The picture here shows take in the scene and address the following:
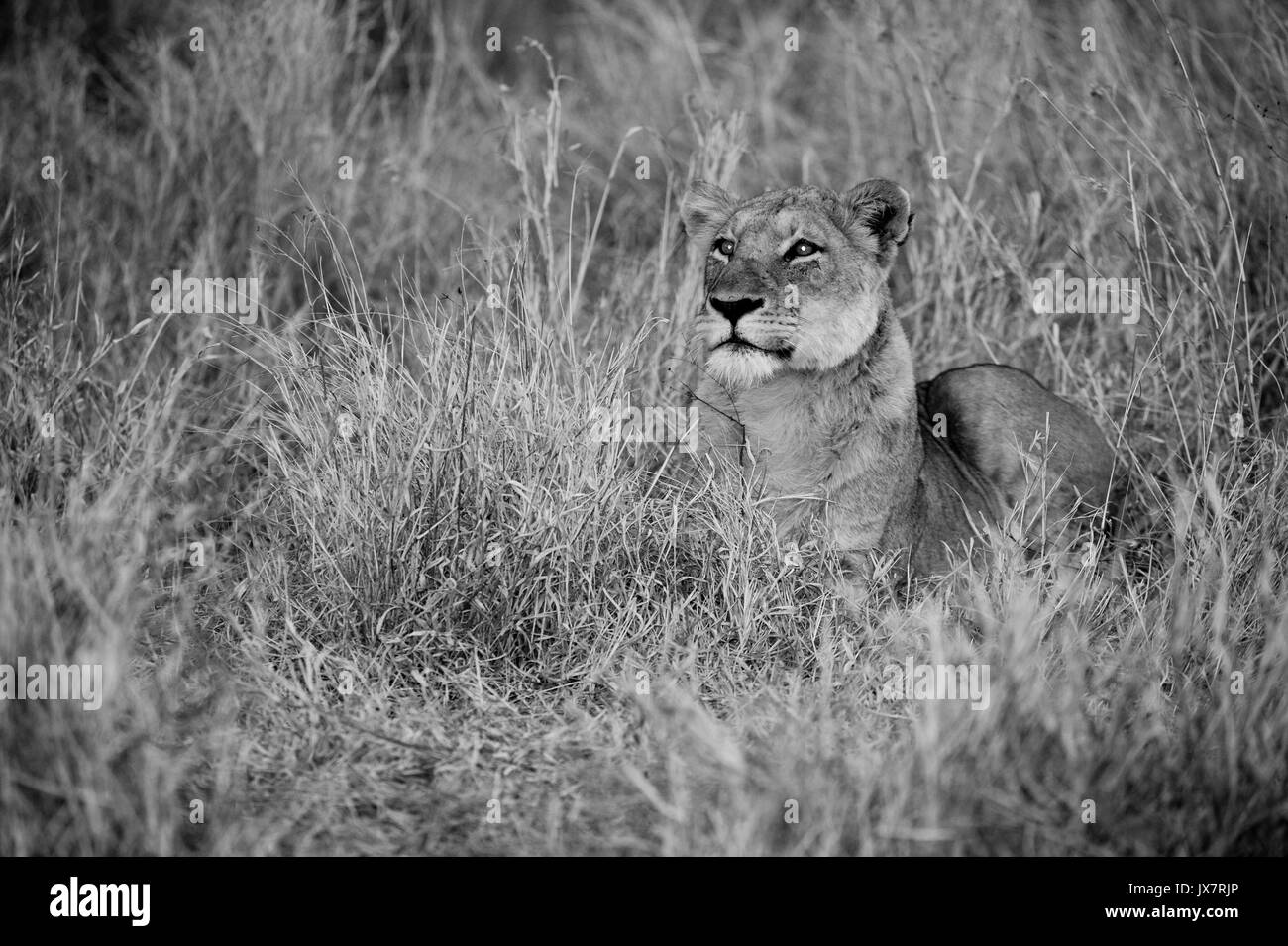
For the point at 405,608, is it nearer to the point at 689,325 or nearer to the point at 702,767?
the point at 702,767

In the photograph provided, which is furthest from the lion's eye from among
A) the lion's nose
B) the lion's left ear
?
the lion's nose

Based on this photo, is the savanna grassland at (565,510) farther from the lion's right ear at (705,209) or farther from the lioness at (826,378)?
the lion's right ear at (705,209)

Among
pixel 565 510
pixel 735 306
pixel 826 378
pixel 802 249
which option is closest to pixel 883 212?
pixel 802 249

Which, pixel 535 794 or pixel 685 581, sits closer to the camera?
pixel 535 794

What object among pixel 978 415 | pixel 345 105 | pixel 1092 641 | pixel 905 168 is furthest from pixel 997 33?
pixel 1092 641

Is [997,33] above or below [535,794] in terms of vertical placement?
above

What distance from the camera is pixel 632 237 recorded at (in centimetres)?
812

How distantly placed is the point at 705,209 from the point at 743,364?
42.3 inches

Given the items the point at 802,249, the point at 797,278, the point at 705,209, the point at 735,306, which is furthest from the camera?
the point at 705,209

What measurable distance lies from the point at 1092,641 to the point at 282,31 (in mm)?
5537

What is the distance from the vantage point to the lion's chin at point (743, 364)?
493 cm

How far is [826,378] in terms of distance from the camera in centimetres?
513

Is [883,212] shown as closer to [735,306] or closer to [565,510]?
[735,306]

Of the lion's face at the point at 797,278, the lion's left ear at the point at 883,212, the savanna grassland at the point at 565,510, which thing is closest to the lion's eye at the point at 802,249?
the lion's face at the point at 797,278
